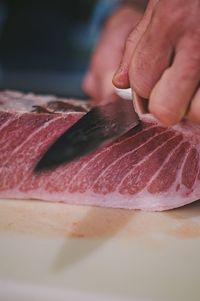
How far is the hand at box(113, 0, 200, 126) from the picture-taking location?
1070 millimetres

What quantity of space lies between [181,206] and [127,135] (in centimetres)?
29

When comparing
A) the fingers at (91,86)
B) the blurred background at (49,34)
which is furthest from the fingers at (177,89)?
the blurred background at (49,34)

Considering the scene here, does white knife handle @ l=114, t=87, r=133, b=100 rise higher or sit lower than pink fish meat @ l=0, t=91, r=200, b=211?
higher

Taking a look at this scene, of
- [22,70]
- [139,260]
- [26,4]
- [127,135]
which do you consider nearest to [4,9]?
[26,4]

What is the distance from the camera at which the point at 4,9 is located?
13.4 ft

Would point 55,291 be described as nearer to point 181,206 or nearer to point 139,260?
point 139,260

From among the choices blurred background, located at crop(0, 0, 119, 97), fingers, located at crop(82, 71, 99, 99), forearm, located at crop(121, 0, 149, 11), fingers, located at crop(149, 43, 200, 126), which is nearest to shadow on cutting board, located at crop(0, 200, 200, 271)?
fingers, located at crop(149, 43, 200, 126)

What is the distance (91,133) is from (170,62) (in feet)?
1.01

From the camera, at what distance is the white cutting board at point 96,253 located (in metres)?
1.09

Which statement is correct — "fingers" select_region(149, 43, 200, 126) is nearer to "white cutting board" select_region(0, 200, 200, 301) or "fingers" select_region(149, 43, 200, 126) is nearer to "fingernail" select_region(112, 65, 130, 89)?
"fingernail" select_region(112, 65, 130, 89)

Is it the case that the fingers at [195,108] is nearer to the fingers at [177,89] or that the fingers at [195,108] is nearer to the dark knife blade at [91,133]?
the fingers at [177,89]

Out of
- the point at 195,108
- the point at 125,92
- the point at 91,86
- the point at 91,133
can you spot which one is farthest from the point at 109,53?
the point at 195,108

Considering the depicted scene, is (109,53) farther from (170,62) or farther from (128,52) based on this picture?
(170,62)

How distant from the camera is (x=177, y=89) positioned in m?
1.11
